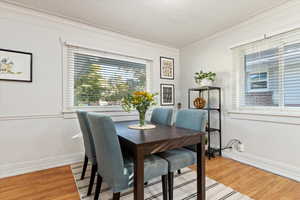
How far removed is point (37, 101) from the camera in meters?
2.23

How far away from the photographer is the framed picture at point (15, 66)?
203cm

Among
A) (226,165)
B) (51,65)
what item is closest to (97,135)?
(51,65)

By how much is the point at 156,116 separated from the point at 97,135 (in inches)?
50.0

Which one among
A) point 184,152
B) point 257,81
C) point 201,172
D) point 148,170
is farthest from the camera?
point 257,81

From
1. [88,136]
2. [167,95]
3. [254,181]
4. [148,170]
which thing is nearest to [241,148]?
[254,181]

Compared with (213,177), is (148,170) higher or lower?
higher

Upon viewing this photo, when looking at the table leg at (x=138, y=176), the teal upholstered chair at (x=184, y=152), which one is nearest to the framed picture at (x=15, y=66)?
the table leg at (x=138, y=176)

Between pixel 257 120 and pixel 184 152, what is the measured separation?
1465 millimetres

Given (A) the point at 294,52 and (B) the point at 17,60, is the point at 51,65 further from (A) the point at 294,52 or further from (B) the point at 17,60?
(A) the point at 294,52

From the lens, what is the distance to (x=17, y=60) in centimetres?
210

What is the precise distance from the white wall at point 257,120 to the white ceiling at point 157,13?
0.59 feet

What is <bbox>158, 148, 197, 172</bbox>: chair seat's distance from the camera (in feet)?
4.83

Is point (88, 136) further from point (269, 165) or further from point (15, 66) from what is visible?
point (269, 165)

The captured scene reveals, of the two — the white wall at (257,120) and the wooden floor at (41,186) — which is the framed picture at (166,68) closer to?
the white wall at (257,120)
